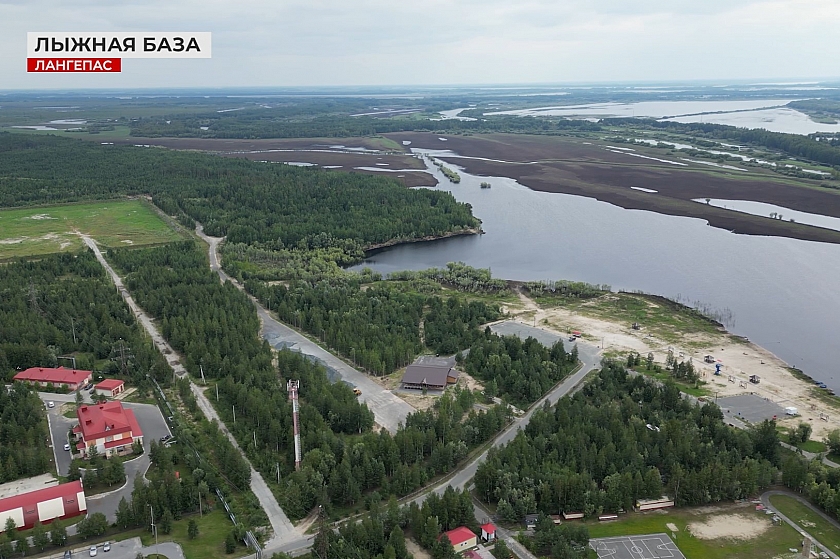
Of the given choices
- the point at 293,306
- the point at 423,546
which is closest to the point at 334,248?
the point at 293,306

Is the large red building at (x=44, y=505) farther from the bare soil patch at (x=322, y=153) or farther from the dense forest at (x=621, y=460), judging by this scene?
the bare soil patch at (x=322, y=153)

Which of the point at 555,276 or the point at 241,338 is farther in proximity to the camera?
the point at 555,276

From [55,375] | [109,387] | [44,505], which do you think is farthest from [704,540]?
[55,375]

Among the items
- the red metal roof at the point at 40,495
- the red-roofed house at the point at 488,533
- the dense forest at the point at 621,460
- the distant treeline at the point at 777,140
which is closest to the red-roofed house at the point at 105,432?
the red metal roof at the point at 40,495

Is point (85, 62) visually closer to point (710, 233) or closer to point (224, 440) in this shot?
point (224, 440)

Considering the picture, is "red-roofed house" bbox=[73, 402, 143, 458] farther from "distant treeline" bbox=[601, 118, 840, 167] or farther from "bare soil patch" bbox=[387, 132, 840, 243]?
"distant treeline" bbox=[601, 118, 840, 167]

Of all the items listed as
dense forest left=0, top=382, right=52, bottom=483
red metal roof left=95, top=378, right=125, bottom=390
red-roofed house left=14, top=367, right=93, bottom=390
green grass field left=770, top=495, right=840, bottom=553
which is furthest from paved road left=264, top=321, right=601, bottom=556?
red-roofed house left=14, top=367, right=93, bottom=390
